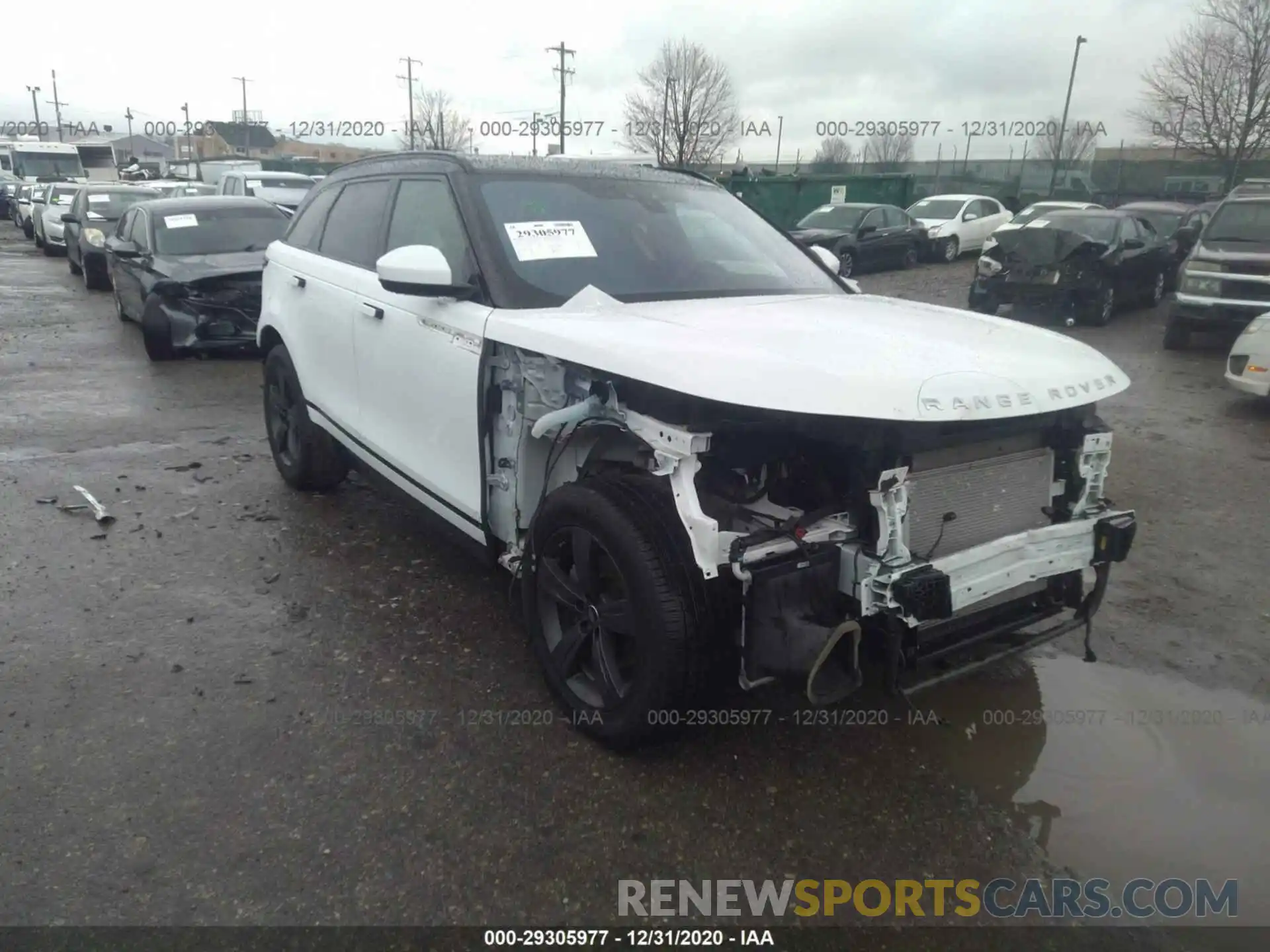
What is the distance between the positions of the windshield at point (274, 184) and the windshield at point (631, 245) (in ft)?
48.9

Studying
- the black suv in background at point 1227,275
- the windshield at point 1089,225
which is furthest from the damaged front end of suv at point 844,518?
the windshield at point 1089,225

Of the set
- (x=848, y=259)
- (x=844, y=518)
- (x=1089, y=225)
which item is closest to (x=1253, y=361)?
(x=1089, y=225)

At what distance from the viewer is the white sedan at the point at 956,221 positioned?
66.5 ft

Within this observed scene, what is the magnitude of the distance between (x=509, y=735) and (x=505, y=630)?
80cm

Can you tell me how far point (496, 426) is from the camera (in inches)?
135

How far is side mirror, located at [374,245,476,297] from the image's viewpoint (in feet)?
10.7

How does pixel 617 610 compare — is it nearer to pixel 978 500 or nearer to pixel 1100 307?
pixel 978 500

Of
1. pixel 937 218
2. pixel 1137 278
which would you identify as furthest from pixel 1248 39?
pixel 1137 278

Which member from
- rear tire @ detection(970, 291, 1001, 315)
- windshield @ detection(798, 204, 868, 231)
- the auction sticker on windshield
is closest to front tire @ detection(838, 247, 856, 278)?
windshield @ detection(798, 204, 868, 231)

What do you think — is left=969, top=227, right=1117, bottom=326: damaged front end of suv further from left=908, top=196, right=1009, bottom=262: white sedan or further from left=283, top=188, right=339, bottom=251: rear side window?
left=283, top=188, right=339, bottom=251: rear side window

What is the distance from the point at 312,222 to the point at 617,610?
131 inches

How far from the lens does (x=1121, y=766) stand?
10.2 ft

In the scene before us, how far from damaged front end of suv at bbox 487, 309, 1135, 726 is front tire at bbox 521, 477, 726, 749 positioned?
12 millimetres

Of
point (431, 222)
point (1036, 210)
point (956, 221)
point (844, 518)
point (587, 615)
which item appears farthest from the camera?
point (956, 221)
